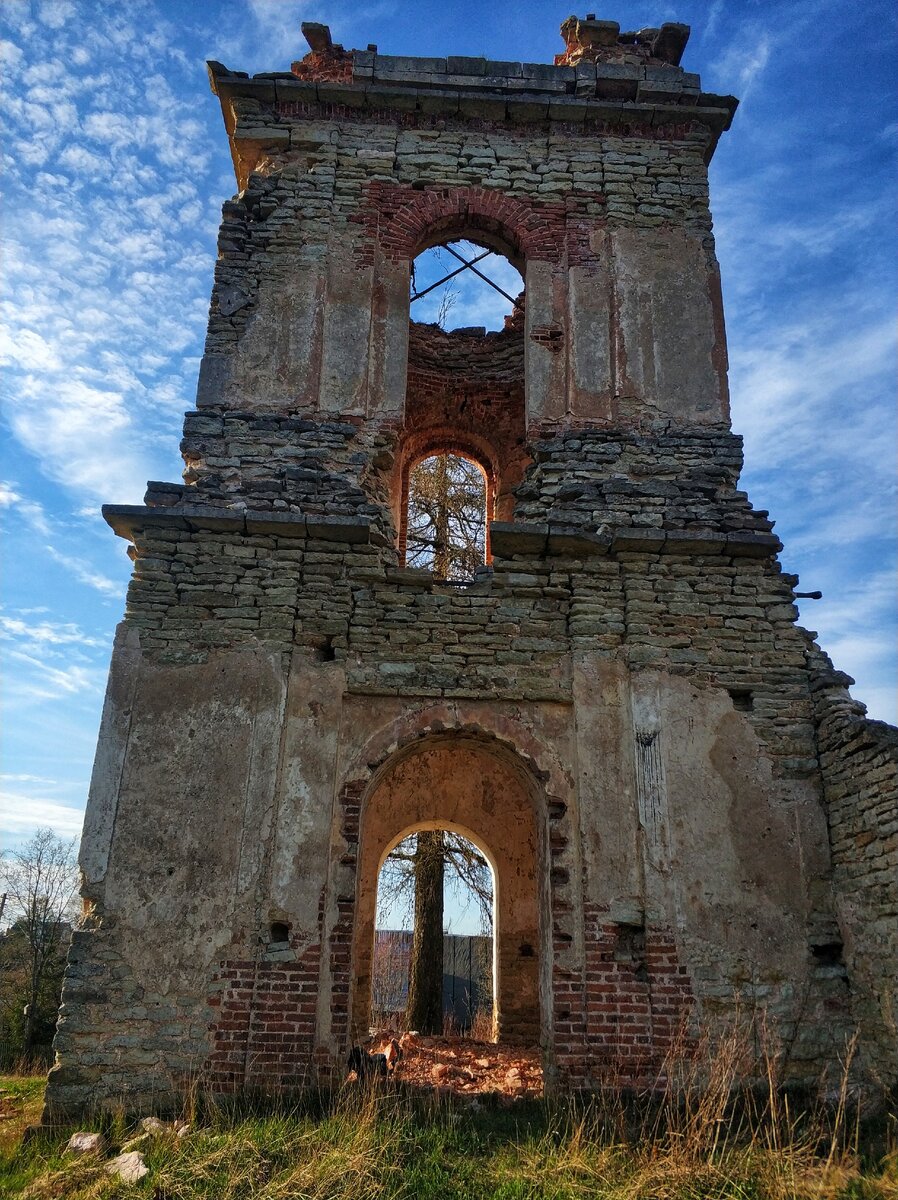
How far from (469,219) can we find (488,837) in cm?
668

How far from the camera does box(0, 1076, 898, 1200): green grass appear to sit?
437cm

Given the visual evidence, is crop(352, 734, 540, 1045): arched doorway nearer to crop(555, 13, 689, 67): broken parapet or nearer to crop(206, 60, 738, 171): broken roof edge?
crop(206, 60, 738, 171): broken roof edge

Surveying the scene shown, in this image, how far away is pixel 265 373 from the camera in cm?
801

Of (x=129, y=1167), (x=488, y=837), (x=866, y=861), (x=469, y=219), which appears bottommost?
(x=129, y=1167)

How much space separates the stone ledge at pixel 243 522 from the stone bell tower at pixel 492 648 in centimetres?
3

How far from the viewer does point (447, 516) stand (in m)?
13.7

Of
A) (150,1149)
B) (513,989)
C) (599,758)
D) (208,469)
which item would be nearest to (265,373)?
(208,469)

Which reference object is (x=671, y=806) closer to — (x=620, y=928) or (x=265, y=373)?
(x=620, y=928)

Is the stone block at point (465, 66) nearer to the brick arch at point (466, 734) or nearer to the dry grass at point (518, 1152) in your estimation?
the brick arch at point (466, 734)

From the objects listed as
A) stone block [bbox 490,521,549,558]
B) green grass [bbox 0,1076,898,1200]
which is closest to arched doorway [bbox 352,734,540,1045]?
stone block [bbox 490,521,549,558]

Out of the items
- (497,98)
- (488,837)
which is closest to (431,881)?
(488,837)

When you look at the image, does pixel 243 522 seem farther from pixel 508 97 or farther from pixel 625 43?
pixel 625 43

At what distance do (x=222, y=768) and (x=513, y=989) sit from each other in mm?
4813

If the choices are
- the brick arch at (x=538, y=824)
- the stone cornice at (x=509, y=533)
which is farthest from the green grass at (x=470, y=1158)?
the stone cornice at (x=509, y=533)
